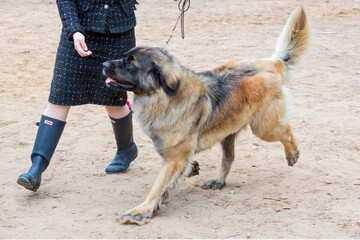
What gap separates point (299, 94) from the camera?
712cm

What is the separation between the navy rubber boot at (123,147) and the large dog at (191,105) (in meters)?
0.77

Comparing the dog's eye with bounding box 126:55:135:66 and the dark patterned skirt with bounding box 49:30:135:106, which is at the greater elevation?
the dog's eye with bounding box 126:55:135:66

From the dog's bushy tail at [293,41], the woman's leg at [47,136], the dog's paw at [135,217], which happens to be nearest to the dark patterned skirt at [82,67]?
the woman's leg at [47,136]

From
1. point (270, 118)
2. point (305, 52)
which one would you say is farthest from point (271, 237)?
point (305, 52)

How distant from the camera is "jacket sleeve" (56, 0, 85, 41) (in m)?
4.12

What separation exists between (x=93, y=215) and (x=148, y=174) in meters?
0.99

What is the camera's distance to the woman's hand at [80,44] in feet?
13.4

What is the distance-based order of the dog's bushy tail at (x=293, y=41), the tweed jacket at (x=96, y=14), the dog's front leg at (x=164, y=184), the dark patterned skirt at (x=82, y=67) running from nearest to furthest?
the dog's front leg at (x=164, y=184) < the tweed jacket at (x=96, y=14) < the dark patterned skirt at (x=82, y=67) < the dog's bushy tail at (x=293, y=41)

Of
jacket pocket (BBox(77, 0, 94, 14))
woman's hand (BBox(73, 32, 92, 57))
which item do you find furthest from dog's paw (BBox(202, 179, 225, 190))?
jacket pocket (BBox(77, 0, 94, 14))

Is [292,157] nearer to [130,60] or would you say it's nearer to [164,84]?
[164,84]

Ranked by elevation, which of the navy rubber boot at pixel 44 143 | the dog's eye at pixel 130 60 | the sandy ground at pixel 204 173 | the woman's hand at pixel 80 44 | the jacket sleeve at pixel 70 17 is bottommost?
the sandy ground at pixel 204 173

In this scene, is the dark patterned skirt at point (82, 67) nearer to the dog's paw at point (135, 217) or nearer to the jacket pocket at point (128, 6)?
the jacket pocket at point (128, 6)

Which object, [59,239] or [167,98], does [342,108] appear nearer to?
[167,98]

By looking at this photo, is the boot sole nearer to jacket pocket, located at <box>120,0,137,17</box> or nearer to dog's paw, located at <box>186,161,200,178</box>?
dog's paw, located at <box>186,161,200,178</box>
